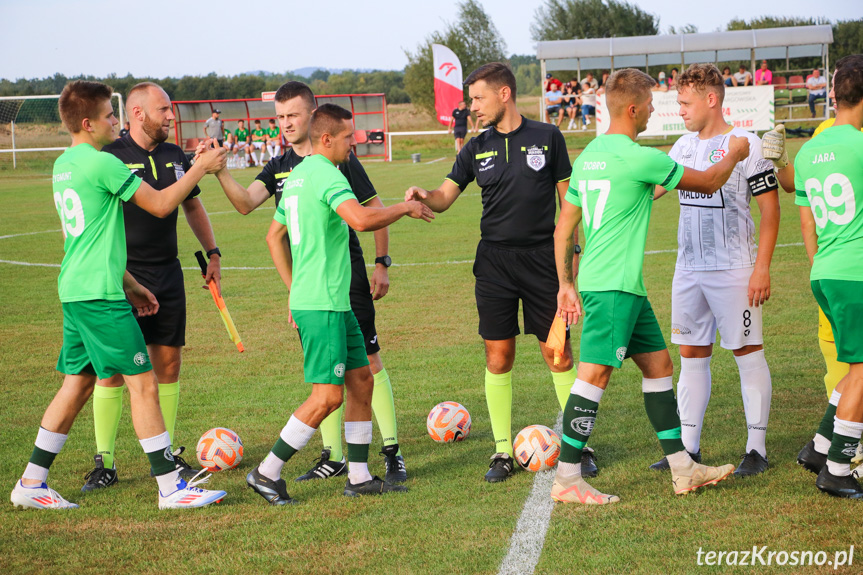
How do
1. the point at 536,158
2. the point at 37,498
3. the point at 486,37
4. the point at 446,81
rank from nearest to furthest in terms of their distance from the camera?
the point at 37,498
the point at 536,158
the point at 446,81
the point at 486,37

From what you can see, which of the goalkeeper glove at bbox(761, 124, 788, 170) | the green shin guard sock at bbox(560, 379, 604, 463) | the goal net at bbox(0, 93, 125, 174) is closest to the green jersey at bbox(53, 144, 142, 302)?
the green shin guard sock at bbox(560, 379, 604, 463)

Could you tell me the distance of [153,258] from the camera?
570 centimetres

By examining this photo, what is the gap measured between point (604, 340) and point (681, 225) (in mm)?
1191

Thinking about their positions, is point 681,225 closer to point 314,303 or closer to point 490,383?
point 490,383

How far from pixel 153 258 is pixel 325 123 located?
5.74ft

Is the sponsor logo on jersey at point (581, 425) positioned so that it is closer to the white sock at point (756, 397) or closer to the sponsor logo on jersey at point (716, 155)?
the white sock at point (756, 397)

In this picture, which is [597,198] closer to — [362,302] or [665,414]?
[665,414]

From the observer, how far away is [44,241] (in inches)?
676

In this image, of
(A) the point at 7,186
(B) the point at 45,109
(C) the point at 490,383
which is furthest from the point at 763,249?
(B) the point at 45,109

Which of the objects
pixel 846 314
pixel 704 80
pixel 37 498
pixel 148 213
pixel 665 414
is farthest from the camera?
pixel 148 213

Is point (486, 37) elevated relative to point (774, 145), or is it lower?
elevated

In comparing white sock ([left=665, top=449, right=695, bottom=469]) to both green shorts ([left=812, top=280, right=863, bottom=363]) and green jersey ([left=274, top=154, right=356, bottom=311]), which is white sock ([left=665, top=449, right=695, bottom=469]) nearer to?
green shorts ([left=812, top=280, right=863, bottom=363])

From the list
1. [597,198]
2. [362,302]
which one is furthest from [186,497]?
[597,198]

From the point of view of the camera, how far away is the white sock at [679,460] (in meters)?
4.67
